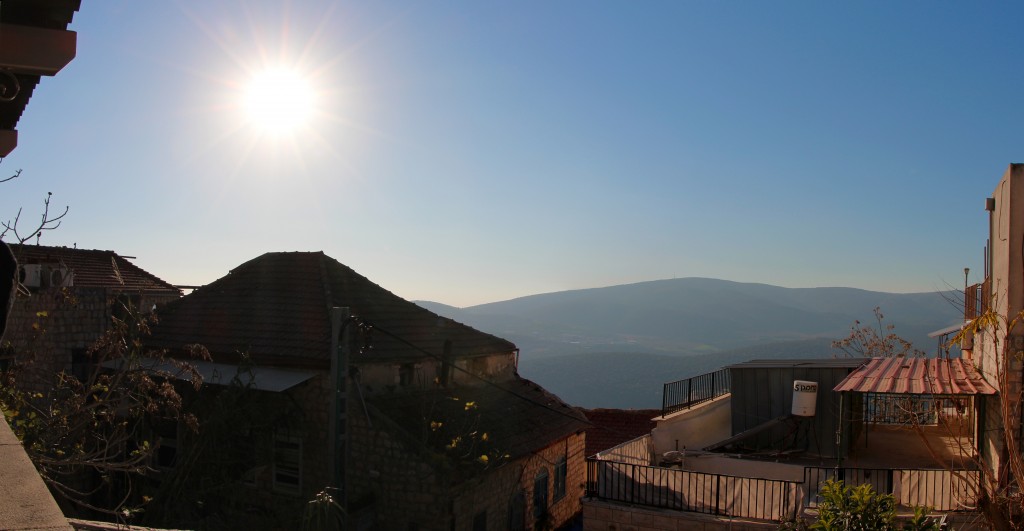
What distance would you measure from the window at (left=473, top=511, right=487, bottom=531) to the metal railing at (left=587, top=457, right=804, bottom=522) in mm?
2277

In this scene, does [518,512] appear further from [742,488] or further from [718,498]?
[742,488]

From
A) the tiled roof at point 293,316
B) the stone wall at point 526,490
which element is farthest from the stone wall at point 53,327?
the stone wall at point 526,490

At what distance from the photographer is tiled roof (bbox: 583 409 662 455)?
2330 centimetres

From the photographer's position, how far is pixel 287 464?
44.2ft

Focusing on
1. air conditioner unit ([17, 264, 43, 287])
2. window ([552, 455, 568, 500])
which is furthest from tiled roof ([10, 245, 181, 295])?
window ([552, 455, 568, 500])

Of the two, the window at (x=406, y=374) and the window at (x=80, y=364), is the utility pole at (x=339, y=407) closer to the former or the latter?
the window at (x=406, y=374)

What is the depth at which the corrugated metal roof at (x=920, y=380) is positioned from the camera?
10414 millimetres

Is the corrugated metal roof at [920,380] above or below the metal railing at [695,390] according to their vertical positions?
above

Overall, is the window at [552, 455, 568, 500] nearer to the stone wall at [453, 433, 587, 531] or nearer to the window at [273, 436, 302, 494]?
the stone wall at [453, 433, 587, 531]

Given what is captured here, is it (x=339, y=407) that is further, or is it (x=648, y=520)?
(x=648, y=520)

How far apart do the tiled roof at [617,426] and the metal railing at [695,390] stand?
13.0ft

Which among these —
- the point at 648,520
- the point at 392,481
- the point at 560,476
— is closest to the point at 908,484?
the point at 648,520

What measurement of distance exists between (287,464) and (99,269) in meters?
13.5

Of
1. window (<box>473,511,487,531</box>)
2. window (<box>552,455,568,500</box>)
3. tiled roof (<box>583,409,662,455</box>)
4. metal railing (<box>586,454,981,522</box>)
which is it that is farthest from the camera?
tiled roof (<box>583,409,662,455</box>)
